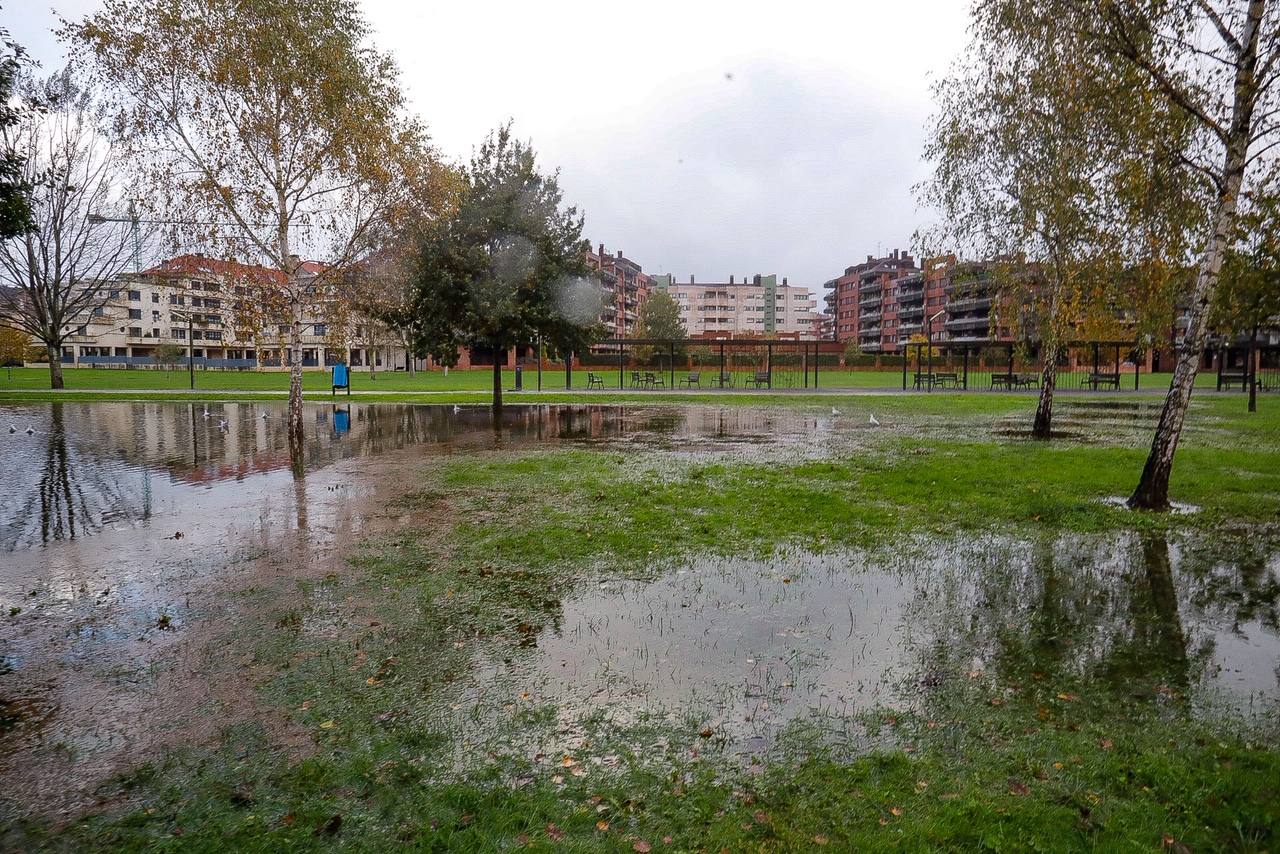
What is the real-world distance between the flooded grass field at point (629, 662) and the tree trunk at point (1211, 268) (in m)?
0.74

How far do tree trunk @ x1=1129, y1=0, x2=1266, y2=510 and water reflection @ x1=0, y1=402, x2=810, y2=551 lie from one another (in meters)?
9.37

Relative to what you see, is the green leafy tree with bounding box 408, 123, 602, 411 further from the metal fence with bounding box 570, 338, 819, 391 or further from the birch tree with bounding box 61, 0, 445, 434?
the metal fence with bounding box 570, 338, 819, 391

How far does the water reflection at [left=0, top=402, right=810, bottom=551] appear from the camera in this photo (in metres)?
10.4

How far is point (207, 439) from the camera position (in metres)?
17.8

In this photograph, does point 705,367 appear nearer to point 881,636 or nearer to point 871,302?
point 881,636

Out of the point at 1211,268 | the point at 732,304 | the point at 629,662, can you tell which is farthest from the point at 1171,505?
the point at 732,304

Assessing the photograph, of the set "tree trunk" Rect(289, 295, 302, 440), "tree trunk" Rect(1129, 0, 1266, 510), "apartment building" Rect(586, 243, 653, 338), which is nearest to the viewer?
"tree trunk" Rect(1129, 0, 1266, 510)

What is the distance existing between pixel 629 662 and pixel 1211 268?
8.78 metres

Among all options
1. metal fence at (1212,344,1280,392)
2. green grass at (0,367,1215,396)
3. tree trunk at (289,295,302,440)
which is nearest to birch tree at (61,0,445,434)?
tree trunk at (289,295,302,440)

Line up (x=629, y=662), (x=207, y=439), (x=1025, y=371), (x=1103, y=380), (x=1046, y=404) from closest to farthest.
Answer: (x=629, y=662) < (x=1046, y=404) < (x=207, y=439) < (x=1103, y=380) < (x=1025, y=371)

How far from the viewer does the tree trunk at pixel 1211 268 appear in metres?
8.56

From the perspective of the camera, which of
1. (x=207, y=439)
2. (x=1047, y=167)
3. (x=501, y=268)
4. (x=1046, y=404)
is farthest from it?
(x=501, y=268)

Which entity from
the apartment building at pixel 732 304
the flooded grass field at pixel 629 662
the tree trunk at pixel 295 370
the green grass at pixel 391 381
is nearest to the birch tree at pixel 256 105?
the tree trunk at pixel 295 370

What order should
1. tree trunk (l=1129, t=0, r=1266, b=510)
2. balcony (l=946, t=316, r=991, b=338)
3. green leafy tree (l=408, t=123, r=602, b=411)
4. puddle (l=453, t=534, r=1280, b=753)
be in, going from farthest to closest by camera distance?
balcony (l=946, t=316, r=991, b=338)
green leafy tree (l=408, t=123, r=602, b=411)
tree trunk (l=1129, t=0, r=1266, b=510)
puddle (l=453, t=534, r=1280, b=753)
